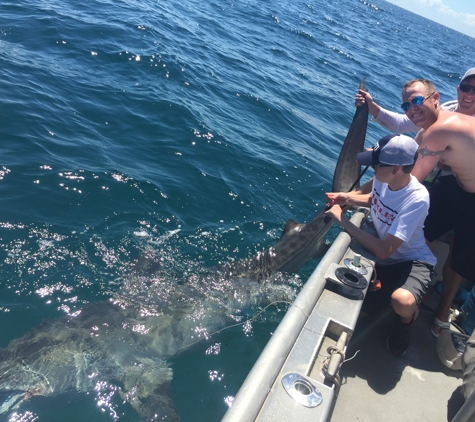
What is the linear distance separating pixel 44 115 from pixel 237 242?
17.6 feet

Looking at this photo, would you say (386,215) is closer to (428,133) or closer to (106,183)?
(428,133)

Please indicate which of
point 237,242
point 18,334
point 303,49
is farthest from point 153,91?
point 303,49

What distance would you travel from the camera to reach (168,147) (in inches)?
366

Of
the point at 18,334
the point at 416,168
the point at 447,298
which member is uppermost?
the point at 416,168

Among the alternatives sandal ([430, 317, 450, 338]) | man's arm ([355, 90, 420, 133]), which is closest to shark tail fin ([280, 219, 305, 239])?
man's arm ([355, 90, 420, 133])

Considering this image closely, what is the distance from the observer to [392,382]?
155 inches

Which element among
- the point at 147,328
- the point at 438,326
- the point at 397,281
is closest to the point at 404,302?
the point at 397,281

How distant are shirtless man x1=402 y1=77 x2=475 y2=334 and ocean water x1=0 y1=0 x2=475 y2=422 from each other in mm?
2427

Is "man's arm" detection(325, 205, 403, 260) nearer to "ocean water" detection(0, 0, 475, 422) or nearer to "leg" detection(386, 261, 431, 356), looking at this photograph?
"leg" detection(386, 261, 431, 356)

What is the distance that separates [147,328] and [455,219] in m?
4.01

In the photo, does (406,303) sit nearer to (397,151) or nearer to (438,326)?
(438,326)

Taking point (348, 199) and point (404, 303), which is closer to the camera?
point (404, 303)

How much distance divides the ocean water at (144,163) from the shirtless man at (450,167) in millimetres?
2427

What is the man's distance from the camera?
156 inches
